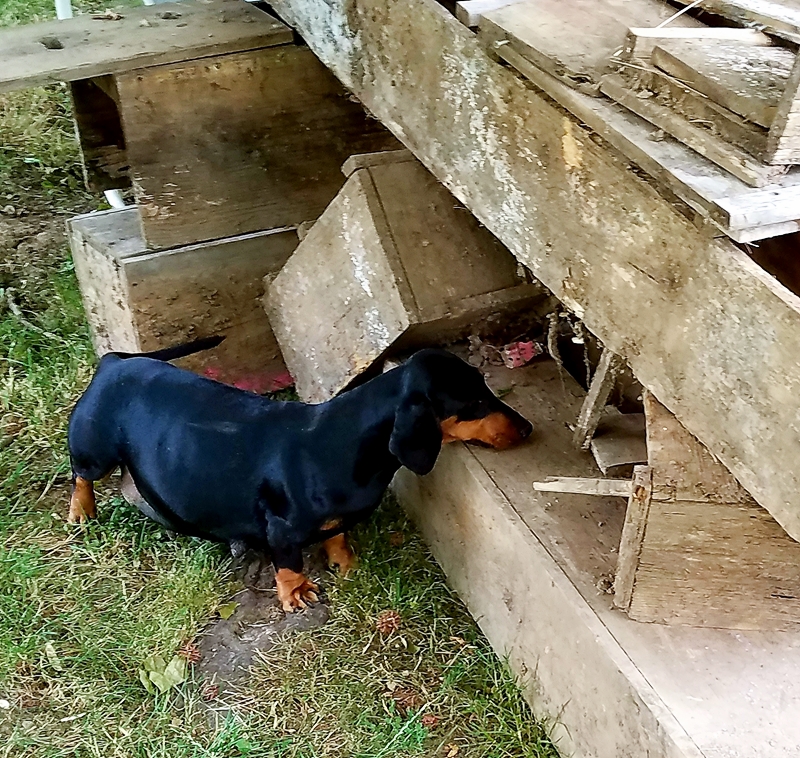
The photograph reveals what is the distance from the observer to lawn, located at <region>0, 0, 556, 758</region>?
211cm

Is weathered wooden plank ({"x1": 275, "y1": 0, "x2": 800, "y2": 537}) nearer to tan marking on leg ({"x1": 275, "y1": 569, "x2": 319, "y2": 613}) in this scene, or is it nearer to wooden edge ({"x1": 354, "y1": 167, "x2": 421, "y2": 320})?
wooden edge ({"x1": 354, "y1": 167, "x2": 421, "y2": 320})

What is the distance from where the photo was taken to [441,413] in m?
2.21

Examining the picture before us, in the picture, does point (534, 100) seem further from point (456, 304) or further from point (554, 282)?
point (456, 304)

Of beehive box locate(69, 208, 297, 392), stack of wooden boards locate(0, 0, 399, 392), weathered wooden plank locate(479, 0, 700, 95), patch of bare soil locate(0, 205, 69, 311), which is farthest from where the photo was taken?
patch of bare soil locate(0, 205, 69, 311)

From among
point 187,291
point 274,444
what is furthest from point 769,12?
point 187,291

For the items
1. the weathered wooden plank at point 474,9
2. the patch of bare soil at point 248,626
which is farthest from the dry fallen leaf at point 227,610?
the weathered wooden plank at point 474,9

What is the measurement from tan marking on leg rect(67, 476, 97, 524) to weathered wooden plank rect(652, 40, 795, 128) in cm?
182

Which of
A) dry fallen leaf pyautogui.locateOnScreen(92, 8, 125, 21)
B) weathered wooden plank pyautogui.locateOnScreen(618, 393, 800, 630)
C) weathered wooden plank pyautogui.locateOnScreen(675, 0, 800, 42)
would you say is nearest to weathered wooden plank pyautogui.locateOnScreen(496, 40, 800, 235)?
weathered wooden plank pyautogui.locateOnScreen(675, 0, 800, 42)

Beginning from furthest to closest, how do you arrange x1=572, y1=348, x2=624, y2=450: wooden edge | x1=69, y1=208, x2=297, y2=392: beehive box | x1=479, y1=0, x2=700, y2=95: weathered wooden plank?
x1=69, y1=208, x2=297, y2=392: beehive box
x1=572, y1=348, x2=624, y2=450: wooden edge
x1=479, y1=0, x2=700, y2=95: weathered wooden plank

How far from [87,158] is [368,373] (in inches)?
45.8

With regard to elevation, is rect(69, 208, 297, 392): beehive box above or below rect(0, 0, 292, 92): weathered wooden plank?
below

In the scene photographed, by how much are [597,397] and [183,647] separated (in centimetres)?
107

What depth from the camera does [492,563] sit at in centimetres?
219

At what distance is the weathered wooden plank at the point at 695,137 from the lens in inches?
48.9
